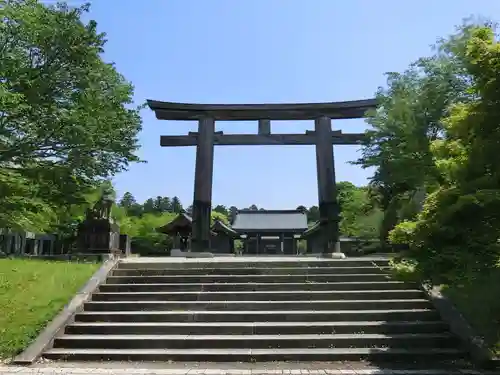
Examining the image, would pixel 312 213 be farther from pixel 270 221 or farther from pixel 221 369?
pixel 221 369

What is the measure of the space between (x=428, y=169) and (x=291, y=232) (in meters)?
25.4

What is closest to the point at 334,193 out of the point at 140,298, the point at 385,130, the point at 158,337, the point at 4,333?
the point at 385,130

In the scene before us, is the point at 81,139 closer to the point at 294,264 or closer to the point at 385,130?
the point at 294,264

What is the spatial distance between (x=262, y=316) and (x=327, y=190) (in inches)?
374

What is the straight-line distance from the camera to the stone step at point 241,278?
10.6m

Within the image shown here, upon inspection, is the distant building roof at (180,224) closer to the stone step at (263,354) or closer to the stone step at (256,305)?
the stone step at (256,305)

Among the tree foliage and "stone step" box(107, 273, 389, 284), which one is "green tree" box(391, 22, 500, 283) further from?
"stone step" box(107, 273, 389, 284)

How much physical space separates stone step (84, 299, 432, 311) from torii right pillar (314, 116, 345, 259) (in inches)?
282

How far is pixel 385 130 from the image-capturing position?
18.4m

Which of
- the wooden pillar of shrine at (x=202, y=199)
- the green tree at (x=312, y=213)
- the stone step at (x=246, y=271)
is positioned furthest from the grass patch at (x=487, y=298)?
the green tree at (x=312, y=213)

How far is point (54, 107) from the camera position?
1499 cm

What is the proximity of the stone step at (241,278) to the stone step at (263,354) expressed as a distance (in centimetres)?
300

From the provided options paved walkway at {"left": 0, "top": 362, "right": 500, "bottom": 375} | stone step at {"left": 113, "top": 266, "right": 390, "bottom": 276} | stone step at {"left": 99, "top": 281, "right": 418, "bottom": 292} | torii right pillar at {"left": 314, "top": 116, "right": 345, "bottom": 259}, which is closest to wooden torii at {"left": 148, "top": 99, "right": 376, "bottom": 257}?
torii right pillar at {"left": 314, "top": 116, "right": 345, "bottom": 259}

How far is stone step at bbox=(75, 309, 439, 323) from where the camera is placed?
8.70m
